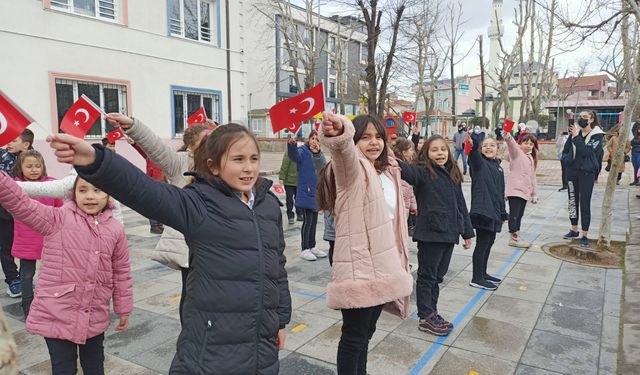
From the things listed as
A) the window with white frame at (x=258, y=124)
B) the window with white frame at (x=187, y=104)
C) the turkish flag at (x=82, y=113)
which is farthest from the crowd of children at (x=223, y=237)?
the window with white frame at (x=258, y=124)

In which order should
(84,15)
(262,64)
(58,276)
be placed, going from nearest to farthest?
(58,276), (84,15), (262,64)

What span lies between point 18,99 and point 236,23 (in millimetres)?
8777

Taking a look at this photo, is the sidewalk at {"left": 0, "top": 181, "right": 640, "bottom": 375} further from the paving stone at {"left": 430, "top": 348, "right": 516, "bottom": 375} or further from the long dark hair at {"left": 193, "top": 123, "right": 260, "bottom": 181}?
the long dark hair at {"left": 193, "top": 123, "right": 260, "bottom": 181}

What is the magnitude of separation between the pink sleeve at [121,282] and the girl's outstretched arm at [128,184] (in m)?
1.27

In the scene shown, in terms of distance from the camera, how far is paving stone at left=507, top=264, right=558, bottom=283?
5.42m

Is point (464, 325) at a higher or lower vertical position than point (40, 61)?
lower

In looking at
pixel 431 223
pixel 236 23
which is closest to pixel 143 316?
pixel 431 223

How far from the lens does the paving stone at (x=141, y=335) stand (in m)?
3.54

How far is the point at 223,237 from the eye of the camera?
1806 mm

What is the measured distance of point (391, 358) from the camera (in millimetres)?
3422

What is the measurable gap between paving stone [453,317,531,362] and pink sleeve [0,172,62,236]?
3.04 meters

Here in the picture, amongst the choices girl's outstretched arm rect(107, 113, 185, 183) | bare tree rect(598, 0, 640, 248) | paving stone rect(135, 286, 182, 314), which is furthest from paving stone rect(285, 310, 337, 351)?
bare tree rect(598, 0, 640, 248)

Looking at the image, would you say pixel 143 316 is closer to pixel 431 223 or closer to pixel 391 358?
pixel 391 358

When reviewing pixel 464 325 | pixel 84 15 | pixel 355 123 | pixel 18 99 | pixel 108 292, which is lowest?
pixel 464 325
